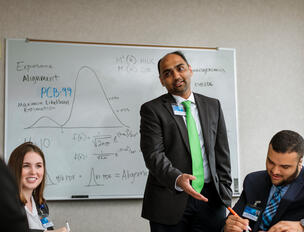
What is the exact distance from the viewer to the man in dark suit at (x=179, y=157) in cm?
221

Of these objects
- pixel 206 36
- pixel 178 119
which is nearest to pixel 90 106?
pixel 206 36

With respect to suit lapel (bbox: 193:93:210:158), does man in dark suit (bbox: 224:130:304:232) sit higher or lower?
lower

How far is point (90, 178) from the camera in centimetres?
352

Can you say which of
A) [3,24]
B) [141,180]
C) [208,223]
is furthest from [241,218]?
[3,24]

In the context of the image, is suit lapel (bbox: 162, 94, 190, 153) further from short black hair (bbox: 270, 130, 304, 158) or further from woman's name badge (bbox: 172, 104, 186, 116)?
short black hair (bbox: 270, 130, 304, 158)

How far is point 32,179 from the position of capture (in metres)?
2.28

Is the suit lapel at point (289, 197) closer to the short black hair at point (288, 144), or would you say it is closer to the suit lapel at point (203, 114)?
the short black hair at point (288, 144)

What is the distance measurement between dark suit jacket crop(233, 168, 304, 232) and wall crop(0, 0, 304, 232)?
1670 millimetres

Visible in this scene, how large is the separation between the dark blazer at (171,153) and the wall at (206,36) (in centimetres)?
144

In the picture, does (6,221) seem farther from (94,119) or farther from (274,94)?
(274,94)

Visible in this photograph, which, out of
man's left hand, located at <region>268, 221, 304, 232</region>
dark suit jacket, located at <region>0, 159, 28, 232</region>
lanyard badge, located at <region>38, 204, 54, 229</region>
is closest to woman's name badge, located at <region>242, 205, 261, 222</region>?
man's left hand, located at <region>268, 221, 304, 232</region>

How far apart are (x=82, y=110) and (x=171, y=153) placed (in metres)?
1.51

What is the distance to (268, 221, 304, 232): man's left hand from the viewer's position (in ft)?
5.93

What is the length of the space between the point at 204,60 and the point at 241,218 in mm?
2154
